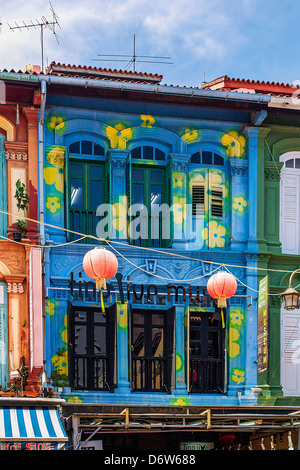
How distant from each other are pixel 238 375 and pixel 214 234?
287 centimetres

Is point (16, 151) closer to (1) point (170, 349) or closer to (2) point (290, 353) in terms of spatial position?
(1) point (170, 349)

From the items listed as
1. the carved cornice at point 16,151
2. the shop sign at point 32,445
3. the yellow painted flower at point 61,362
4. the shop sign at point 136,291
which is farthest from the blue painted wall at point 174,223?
the shop sign at point 32,445

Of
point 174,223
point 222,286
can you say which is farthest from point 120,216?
point 222,286

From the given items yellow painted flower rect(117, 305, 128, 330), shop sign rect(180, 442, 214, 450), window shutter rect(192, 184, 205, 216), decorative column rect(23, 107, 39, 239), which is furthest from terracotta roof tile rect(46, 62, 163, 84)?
shop sign rect(180, 442, 214, 450)

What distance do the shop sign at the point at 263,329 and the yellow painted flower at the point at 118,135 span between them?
3917 millimetres

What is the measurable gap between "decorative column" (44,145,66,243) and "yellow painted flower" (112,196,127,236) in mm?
1033

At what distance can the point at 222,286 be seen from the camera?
57.2 feet

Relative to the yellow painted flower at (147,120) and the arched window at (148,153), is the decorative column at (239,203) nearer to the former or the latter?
the arched window at (148,153)

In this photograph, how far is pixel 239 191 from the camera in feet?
63.9

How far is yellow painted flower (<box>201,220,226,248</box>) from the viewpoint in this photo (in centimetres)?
1923
